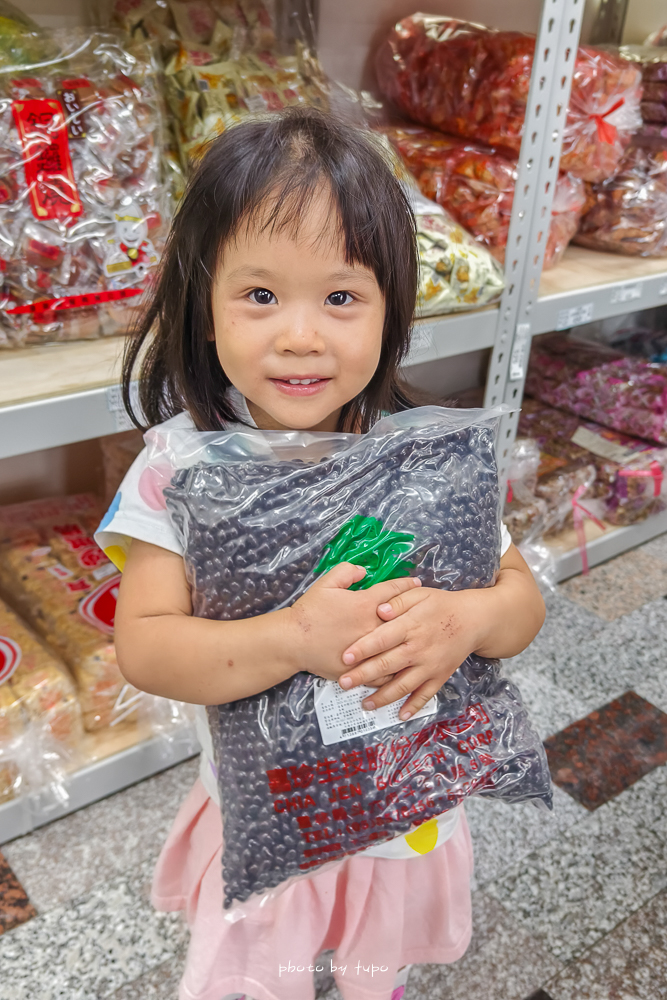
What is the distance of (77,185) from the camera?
Result: 971 millimetres

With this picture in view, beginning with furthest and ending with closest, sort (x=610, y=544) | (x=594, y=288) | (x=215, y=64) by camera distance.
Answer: (x=610, y=544) < (x=594, y=288) < (x=215, y=64)

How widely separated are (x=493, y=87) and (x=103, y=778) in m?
1.21

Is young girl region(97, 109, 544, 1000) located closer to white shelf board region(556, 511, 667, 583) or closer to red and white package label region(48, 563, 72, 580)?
red and white package label region(48, 563, 72, 580)

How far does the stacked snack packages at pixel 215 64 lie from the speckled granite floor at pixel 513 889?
0.92 meters

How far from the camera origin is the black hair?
58cm

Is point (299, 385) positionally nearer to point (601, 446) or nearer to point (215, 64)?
point (215, 64)

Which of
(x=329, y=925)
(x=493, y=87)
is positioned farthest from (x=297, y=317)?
(x=493, y=87)

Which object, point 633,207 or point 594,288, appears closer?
point 594,288

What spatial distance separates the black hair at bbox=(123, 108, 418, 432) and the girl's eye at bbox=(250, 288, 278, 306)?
4 centimetres

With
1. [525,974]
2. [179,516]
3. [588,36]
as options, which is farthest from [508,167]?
[525,974]

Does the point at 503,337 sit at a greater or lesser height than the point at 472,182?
lesser

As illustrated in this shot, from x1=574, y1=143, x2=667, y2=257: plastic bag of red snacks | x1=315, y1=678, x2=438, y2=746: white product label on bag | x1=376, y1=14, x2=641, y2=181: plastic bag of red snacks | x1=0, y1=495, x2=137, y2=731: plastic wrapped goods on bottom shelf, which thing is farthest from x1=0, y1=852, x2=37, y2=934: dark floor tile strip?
x1=574, y1=143, x2=667, y2=257: plastic bag of red snacks

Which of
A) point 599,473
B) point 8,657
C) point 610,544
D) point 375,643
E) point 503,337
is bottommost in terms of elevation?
point 610,544

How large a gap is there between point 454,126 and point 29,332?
840 millimetres
